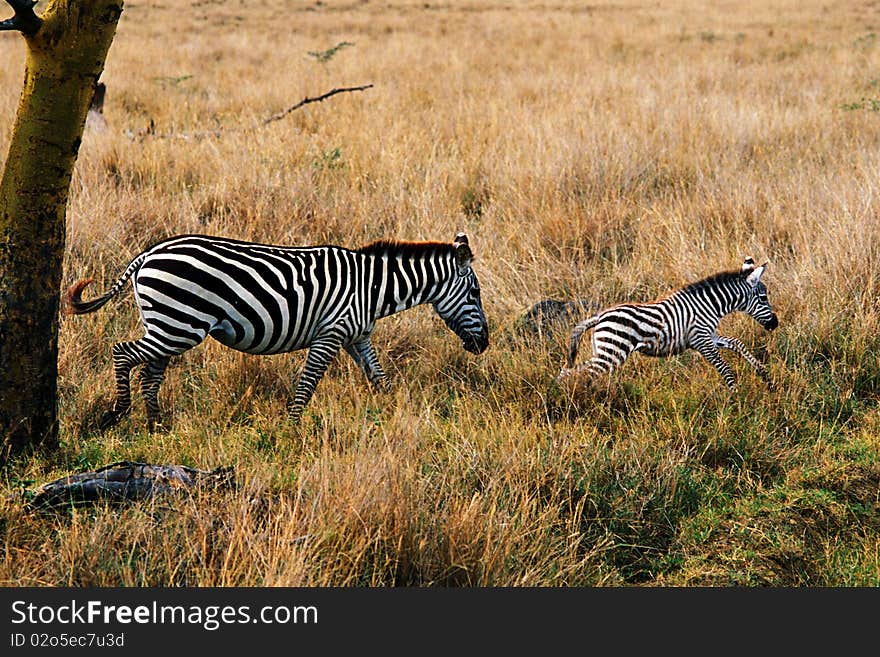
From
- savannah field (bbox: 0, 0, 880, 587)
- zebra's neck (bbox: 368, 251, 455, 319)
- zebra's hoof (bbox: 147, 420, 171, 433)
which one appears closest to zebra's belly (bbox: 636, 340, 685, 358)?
savannah field (bbox: 0, 0, 880, 587)

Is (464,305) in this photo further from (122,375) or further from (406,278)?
(122,375)

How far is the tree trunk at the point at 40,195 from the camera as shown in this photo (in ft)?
12.7

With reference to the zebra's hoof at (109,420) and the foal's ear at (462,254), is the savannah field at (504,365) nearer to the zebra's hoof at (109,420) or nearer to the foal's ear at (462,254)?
the zebra's hoof at (109,420)

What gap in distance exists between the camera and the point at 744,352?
518 cm

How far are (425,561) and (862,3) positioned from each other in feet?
104

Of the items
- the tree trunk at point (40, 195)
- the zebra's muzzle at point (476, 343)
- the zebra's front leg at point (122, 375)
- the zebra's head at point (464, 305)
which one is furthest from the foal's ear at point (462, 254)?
the tree trunk at point (40, 195)

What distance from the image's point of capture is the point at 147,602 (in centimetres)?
298

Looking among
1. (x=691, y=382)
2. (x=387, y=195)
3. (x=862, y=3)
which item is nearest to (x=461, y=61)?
(x=387, y=195)

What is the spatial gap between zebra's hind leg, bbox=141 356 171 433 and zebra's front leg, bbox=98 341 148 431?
8cm

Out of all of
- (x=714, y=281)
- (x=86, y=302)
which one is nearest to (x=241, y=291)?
(x=86, y=302)

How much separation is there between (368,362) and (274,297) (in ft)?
2.46

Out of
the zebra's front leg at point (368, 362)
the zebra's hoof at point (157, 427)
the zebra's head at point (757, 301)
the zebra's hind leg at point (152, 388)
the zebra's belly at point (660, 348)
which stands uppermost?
the zebra's head at point (757, 301)

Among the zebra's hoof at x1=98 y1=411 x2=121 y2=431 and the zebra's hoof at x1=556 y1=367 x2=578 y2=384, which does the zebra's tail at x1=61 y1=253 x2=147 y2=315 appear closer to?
the zebra's hoof at x1=98 y1=411 x2=121 y2=431

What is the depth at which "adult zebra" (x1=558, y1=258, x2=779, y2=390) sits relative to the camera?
5059mm
